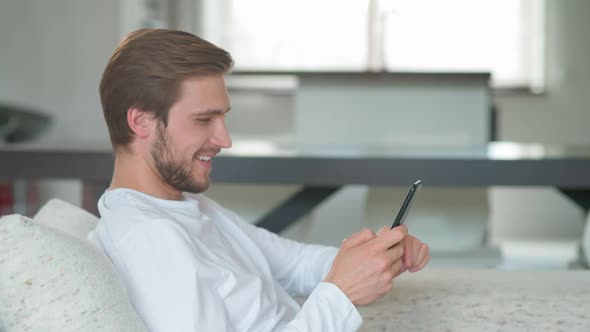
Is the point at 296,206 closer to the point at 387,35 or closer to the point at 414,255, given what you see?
the point at 414,255

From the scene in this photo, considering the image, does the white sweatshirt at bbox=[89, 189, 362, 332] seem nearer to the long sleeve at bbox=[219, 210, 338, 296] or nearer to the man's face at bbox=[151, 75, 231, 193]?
the man's face at bbox=[151, 75, 231, 193]

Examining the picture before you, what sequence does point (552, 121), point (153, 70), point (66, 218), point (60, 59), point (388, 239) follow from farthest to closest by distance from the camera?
1. point (552, 121)
2. point (60, 59)
3. point (66, 218)
4. point (153, 70)
5. point (388, 239)

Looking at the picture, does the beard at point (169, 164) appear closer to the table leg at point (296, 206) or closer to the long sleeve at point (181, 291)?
the long sleeve at point (181, 291)

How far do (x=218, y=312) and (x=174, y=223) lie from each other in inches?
5.0

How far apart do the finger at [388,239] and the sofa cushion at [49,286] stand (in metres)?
0.32

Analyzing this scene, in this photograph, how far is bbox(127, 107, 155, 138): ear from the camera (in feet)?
3.67

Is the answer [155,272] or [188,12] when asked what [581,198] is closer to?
[155,272]

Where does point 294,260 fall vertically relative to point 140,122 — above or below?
below

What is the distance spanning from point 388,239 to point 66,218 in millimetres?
593

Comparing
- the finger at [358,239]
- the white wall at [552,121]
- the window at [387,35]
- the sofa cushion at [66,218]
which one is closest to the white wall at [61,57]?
the white wall at [552,121]

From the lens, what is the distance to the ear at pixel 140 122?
112 centimetres

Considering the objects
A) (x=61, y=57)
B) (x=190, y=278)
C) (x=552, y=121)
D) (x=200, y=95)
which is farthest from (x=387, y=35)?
(x=190, y=278)

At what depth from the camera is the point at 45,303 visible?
0.87 m

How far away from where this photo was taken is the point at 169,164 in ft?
3.71
